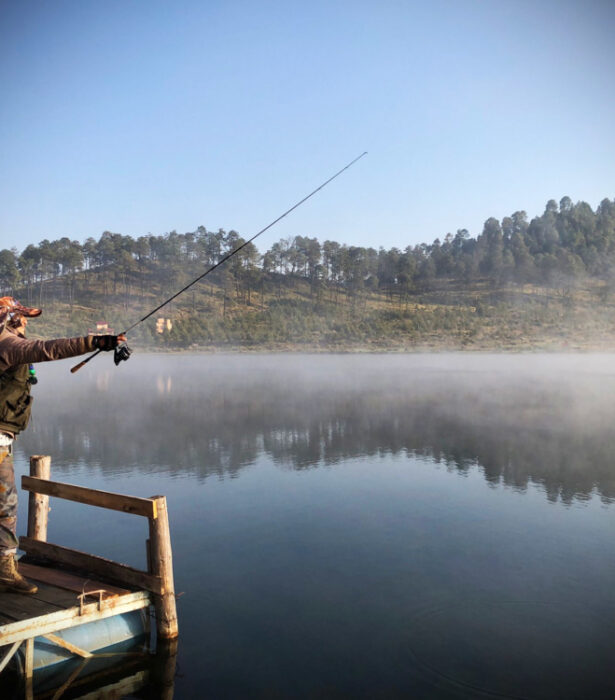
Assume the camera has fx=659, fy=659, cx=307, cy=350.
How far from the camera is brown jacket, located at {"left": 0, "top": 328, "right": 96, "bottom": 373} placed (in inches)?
218

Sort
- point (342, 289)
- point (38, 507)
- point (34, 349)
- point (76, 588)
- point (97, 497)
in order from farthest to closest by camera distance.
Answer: point (342, 289)
point (38, 507)
point (97, 497)
point (76, 588)
point (34, 349)

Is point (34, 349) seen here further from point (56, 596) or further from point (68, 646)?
point (68, 646)

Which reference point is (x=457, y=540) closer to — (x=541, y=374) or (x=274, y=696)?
(x=274, y=696)

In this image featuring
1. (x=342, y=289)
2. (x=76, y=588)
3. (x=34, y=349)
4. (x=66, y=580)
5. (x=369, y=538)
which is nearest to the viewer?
(x=34, y=349)

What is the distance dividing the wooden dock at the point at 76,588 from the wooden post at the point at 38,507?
0.04 ft

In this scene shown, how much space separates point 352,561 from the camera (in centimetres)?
920

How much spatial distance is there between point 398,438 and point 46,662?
13815 millimetres

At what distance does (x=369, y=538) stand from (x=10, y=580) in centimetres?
554

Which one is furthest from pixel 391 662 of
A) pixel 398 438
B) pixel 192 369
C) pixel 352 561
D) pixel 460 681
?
pixel 192 369

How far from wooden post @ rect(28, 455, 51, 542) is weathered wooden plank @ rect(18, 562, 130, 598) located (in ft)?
2.00

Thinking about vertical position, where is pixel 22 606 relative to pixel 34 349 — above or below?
below

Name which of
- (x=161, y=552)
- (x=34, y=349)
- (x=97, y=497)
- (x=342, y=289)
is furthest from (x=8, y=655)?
(x=342, y=289)

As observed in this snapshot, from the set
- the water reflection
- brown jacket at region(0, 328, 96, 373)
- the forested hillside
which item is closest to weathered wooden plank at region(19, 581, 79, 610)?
brown jacket at region(0, 328, 96, 373)

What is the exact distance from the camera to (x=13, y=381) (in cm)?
588
